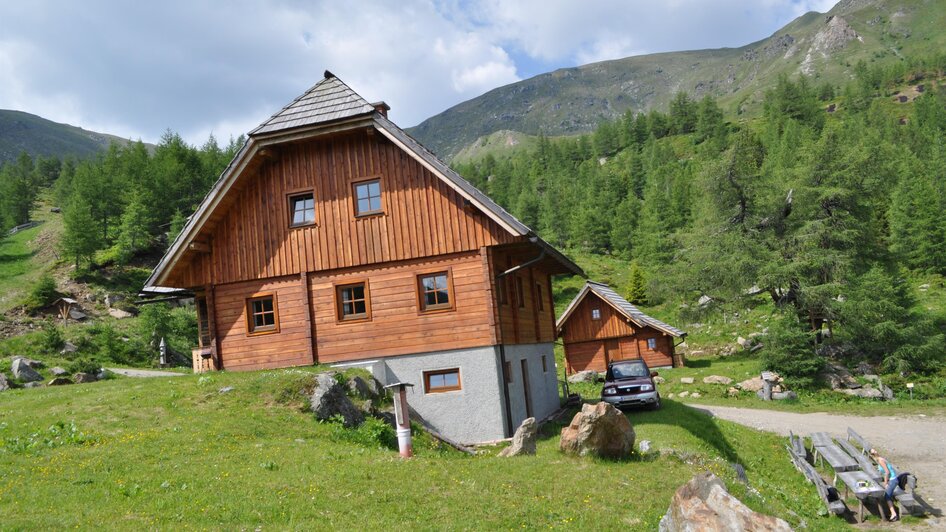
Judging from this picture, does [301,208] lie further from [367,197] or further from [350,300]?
[350,300]

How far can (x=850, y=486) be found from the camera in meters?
14.0

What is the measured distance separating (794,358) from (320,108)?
25567mm

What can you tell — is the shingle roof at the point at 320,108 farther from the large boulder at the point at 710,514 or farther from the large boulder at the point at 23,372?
the large boulder at the point at 23,372

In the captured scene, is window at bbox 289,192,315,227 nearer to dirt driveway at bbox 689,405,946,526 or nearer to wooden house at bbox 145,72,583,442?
wooden house at bbox 145,72,583,442

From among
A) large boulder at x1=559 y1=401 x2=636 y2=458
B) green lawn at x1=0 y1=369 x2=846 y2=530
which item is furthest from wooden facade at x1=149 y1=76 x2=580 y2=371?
large boulder at x1=559 y1=401 x2=636 y2=458

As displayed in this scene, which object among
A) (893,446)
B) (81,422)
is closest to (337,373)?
(81,422)

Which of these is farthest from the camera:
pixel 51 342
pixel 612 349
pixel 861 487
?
pixel 612 349

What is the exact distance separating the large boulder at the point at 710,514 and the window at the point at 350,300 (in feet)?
41.7

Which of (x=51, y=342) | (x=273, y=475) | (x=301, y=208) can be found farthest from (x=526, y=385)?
(x=51, y=342)

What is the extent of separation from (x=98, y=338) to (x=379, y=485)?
3826 cm

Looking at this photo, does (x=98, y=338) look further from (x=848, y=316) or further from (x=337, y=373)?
(x=848, y=316)

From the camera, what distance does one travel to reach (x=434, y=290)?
18.7 metres

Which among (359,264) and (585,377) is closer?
(359,264)

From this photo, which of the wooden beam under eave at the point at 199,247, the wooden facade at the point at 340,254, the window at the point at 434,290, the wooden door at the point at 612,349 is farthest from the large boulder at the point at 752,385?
the wooden beam under eave at the point at 199,247
